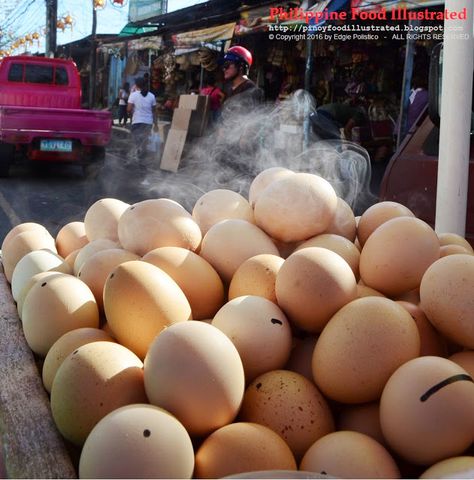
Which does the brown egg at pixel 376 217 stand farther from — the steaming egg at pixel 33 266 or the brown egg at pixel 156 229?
the steaming egg at pixel 33 266

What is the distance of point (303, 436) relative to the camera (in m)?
1.49

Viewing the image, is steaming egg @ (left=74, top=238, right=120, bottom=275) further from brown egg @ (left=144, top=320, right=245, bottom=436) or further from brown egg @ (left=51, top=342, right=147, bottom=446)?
brown egg @ (left=144, top=320, right=245, bottom=436)

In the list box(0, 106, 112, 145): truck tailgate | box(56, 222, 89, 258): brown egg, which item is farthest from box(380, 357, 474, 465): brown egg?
box(0, 106, 112, 145): truck tailgate

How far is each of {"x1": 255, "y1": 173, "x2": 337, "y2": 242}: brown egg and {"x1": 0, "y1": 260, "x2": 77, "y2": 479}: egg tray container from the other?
0.92 meters

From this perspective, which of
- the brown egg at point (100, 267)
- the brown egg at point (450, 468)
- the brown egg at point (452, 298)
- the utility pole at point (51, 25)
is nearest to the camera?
the brown egg at point (450, 468)

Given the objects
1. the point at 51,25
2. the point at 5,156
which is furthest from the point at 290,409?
the point at 51,25

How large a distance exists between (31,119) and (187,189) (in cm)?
503

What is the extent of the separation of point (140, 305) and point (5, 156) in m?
10.8

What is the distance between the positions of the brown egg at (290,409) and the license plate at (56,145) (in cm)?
1047

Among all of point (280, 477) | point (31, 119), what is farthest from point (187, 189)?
point (280, 477)

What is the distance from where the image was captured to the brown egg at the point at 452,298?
162 cm

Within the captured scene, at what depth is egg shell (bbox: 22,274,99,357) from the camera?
1868mm

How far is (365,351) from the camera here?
1.54 metres

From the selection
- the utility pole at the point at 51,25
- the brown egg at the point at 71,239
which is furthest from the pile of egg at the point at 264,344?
the utility pole at the point at 51,25
